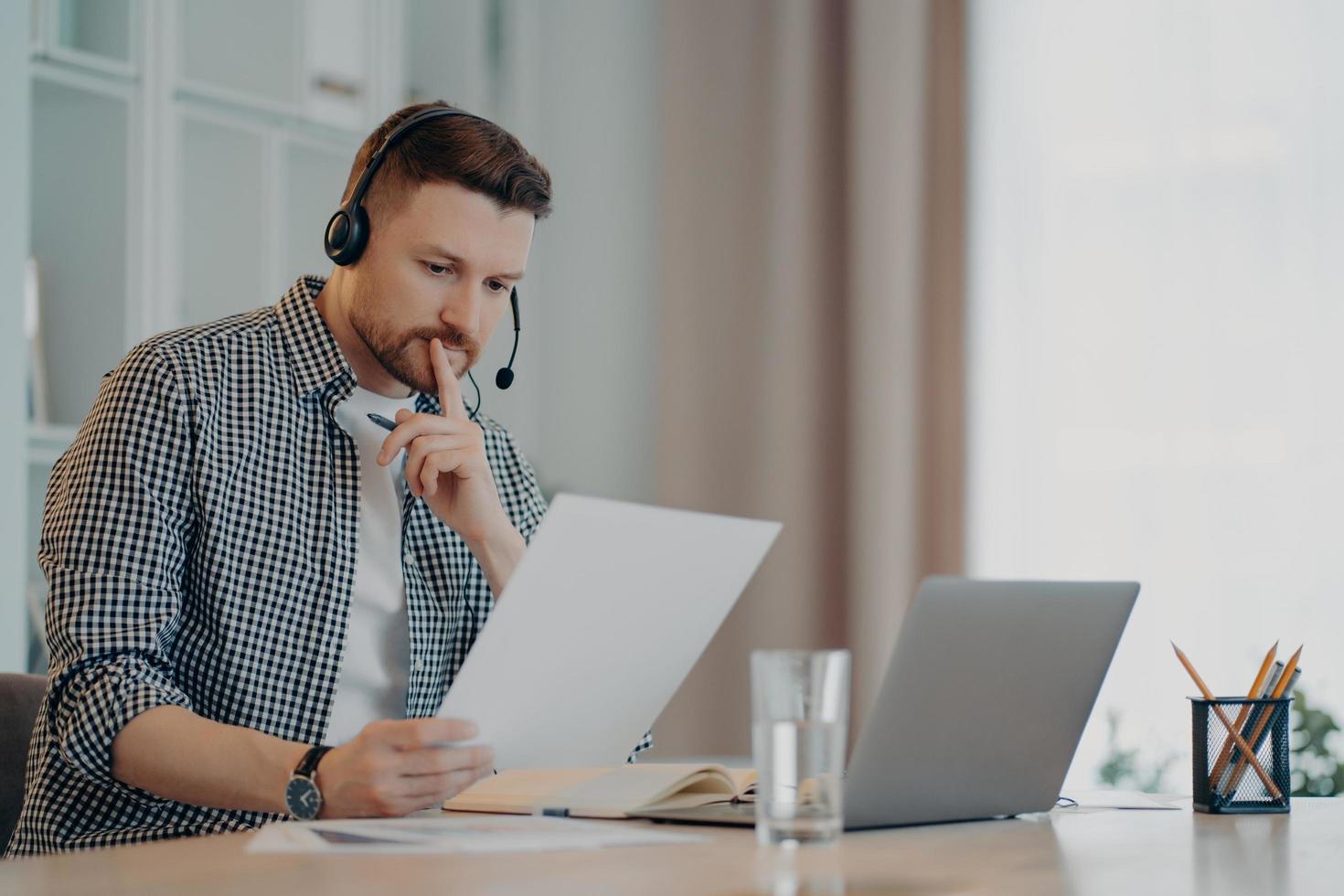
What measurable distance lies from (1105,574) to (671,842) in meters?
1.99

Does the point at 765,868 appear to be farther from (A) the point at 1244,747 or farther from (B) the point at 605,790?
(A) the point at 1244,747

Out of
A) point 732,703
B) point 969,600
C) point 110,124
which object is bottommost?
point 732,703

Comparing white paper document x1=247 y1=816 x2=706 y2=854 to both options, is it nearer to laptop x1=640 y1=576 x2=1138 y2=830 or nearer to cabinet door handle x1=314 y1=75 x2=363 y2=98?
laptop x1=640 y1=576 x2=1138 y2=830

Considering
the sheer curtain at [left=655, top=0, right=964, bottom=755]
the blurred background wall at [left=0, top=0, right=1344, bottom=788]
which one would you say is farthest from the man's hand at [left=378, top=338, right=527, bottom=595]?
the sheer curtain at [left=655, top=0, right=964, bottom=755]

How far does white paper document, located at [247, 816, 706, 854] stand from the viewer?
86 cm

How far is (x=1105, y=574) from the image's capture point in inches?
108

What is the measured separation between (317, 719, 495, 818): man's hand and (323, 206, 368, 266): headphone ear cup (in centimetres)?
60

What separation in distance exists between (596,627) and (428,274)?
0.54 metres

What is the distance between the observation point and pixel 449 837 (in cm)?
91

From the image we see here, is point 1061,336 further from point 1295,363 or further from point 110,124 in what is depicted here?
point 110,124

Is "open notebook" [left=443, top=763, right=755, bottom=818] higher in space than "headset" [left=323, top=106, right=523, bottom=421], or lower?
lower

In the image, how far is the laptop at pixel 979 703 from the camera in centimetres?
94

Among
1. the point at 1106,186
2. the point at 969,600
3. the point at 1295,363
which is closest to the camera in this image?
the point at 969,600

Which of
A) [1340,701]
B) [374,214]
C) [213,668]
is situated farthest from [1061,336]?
[213,668]
